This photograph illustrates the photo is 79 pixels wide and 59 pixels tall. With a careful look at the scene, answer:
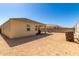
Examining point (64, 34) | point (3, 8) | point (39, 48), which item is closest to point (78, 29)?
point (64, 34)

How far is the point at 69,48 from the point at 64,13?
1.13 m

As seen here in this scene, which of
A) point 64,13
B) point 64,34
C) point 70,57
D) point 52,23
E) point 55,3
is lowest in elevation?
point 70,57

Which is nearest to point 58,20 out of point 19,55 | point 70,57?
point 70,57

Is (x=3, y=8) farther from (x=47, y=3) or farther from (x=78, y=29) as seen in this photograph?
(x=78, y=29)

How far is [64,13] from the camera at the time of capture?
433cm

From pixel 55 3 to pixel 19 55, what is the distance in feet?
6.25

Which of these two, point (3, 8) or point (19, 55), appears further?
point (3, 8)

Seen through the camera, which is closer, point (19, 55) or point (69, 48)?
point (19, 55)

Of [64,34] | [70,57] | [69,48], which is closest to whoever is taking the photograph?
[70,57]

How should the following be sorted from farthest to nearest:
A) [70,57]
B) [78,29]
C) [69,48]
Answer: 1. [78,29]
2. [69,48]
3. [70,57]

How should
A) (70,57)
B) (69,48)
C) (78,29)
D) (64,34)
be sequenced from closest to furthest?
(70,57) < (69,48) < (78,29) < (64,34)

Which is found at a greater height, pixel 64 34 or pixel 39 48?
pixel 64 34

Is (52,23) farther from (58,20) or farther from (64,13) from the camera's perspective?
(64,13)

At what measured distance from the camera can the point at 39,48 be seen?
4211 millimetres
